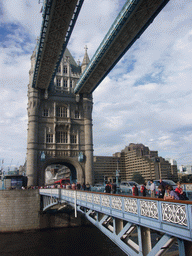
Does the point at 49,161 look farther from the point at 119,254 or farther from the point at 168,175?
the point at 168,175

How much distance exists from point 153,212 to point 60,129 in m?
40.9

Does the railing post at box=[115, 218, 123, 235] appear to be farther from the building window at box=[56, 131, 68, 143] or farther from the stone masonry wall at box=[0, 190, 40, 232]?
the building window at box=[56, 131, 68, 143]

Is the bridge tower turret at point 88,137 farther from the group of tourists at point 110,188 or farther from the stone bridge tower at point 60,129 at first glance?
the group of tourists at point 110,188

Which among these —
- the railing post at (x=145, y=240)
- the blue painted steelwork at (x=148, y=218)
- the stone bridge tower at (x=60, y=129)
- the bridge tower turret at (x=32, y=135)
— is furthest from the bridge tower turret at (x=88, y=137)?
the railing post at (x=145, y=240)

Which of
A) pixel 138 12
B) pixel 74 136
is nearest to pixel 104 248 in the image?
pixel 74 136

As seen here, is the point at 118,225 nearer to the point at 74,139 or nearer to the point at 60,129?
the point at 74,139

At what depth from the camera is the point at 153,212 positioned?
8398 mm

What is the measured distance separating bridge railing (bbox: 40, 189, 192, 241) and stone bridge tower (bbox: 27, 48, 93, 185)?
32.5 meters

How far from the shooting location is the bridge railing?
22.5 ft

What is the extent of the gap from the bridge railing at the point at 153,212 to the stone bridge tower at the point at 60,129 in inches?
1280

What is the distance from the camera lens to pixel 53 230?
36.9m

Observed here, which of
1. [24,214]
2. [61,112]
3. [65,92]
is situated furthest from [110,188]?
[65,92]

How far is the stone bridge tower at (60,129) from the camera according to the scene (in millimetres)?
44541

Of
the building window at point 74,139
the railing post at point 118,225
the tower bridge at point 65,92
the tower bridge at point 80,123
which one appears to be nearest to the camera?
the tower bridge at point 80,123
